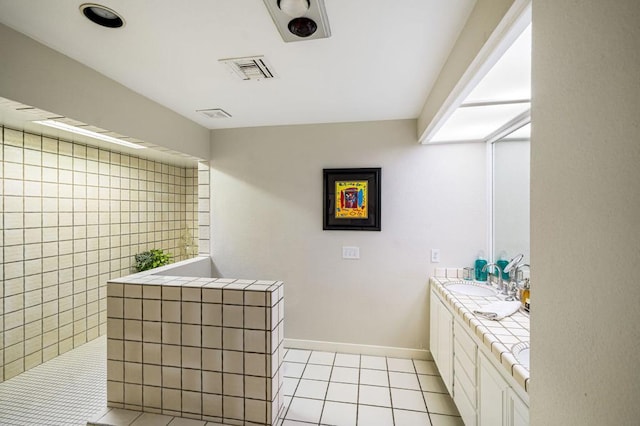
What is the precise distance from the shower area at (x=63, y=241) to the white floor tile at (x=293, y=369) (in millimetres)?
1559

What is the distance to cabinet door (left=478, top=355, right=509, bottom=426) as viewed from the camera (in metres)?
1.25

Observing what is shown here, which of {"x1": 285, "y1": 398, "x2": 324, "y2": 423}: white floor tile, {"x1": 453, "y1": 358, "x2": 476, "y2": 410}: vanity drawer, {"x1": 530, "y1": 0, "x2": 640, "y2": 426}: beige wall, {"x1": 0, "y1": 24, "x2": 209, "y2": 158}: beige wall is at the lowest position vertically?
{"x1": 285, "y1": 398, "x2": 324, "y2": 423}: white floor tile

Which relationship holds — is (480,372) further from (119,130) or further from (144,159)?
(144,159)

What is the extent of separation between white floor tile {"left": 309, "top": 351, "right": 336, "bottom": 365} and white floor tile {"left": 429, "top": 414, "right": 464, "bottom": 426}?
3.29ft

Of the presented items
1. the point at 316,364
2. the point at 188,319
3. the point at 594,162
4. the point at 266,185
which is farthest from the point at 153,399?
the point at 594,162

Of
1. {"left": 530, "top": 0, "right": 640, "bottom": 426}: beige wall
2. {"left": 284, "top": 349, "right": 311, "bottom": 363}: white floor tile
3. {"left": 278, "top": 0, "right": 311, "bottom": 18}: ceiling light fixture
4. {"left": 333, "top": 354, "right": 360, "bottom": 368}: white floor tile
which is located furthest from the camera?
{"left": 284, "top": 349, "right": 311, "bottom": 363}: white floor tile

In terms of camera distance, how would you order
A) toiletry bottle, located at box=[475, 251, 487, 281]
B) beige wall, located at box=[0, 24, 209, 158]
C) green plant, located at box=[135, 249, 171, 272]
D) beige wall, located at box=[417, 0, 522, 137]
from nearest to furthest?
beige wall, located at box=[417, 0, 522, 137] < beige wall, located at box=[0, 24, 209, 158] < toiletry bottle, located at box=[475, 251, 487, 281] < green plant, located at box=[135, 249, 171, 272]

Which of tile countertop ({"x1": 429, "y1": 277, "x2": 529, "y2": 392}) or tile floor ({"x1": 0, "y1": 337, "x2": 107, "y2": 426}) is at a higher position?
tile countertop ({"x1": 429, "y1": 277, "x2": 529, "y2": 392})

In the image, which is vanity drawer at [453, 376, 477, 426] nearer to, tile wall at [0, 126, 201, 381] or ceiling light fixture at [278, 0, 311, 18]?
ceiling light fixture at [278, 0, 311, 18]

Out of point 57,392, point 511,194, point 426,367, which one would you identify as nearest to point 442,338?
point 426,367

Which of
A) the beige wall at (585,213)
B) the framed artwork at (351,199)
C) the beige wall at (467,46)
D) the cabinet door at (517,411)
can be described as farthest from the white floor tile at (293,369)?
the beige wall at (467,46)

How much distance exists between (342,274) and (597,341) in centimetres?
236

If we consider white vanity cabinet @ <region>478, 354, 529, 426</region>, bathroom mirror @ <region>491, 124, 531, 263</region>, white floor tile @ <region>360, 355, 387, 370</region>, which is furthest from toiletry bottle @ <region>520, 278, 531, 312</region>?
white floor tile @ <region>360, 355, 387, 370</region>

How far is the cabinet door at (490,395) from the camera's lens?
1253 mm
